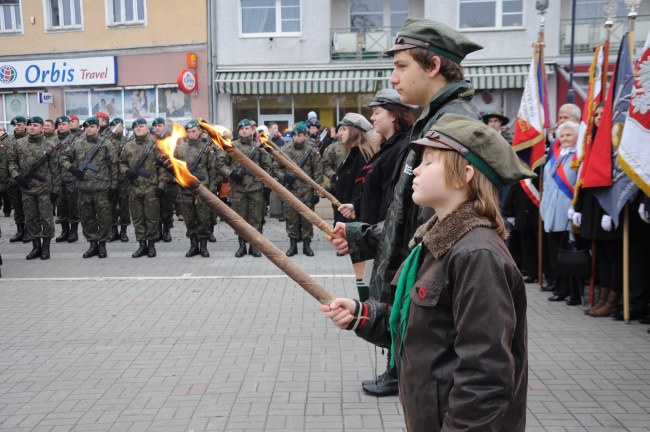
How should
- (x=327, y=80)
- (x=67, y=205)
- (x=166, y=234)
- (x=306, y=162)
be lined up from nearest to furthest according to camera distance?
(x=306, y=162) < (x=166, y=234) < (x=67, y=205) < (x=327, y=80)

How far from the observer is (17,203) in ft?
45.0

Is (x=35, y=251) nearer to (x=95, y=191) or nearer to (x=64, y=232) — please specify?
(x=95, y=191)

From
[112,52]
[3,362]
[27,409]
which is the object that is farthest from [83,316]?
[112,52]

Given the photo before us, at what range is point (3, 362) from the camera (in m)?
5.73

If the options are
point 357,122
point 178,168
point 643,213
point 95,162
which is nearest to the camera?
point 178,168

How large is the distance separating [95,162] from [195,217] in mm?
2035

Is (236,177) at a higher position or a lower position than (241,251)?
higher

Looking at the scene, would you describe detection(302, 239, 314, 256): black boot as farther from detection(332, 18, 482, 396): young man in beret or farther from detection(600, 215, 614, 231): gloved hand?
detection(332, 18, 482, 396): young man in beret

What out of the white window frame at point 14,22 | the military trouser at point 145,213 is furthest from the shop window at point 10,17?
the military trouser at point 145,213

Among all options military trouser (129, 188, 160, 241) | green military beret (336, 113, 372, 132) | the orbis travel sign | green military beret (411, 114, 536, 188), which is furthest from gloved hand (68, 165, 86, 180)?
the orbis travel sign

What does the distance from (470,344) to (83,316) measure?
6.14 metres

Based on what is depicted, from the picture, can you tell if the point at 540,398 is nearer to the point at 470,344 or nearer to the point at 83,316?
the point at 470,344

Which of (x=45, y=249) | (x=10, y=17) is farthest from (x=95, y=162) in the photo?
(x=10, y=17)

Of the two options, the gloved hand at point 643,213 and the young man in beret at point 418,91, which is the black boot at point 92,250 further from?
the young man in beret at point 418,91
